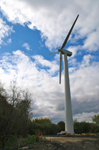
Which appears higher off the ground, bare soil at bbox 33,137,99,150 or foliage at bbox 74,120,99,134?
bare soil at bbox 33,137,99,150

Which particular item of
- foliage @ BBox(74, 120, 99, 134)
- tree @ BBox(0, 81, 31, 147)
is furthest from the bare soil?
foliage @ BBox(74, 120, 99, 134)

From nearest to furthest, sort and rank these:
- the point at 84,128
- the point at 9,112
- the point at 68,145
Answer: the point at 68,145 → the point at 9,112 → the point at 84,128

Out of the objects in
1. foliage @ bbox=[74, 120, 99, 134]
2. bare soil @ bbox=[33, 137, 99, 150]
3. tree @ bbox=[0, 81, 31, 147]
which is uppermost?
tree @ bbox=[0, 81, 31, 147]

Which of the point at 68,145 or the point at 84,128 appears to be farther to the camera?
the point at 84,128

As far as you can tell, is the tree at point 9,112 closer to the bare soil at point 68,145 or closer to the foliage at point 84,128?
the bare soil at point 68,145

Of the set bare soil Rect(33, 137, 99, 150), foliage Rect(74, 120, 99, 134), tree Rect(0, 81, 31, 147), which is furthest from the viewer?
foliage Rect(74, 120, 99, 134)

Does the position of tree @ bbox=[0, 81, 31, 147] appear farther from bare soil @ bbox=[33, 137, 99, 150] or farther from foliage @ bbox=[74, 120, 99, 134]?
foliage @ bbox=[74, 120, 99, 134]

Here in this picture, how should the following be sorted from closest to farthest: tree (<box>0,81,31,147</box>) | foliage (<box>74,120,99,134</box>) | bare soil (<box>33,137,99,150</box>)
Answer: bare soil (<box>33,137,99,150</box>), tree (<box>0,81,31,147</box>), foliage (<box>74,120,99,134</box>)

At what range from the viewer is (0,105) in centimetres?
1070

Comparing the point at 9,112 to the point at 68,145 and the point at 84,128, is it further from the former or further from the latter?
the point at 84,128

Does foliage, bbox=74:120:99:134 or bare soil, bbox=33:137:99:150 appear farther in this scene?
foliage, bbox=74:120:99:134

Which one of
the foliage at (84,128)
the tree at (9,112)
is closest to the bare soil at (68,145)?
the tree at (9,112)

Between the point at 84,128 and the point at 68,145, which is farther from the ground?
the point at 68,145

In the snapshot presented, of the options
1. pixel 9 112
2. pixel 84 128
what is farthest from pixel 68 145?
pixel 84 128
